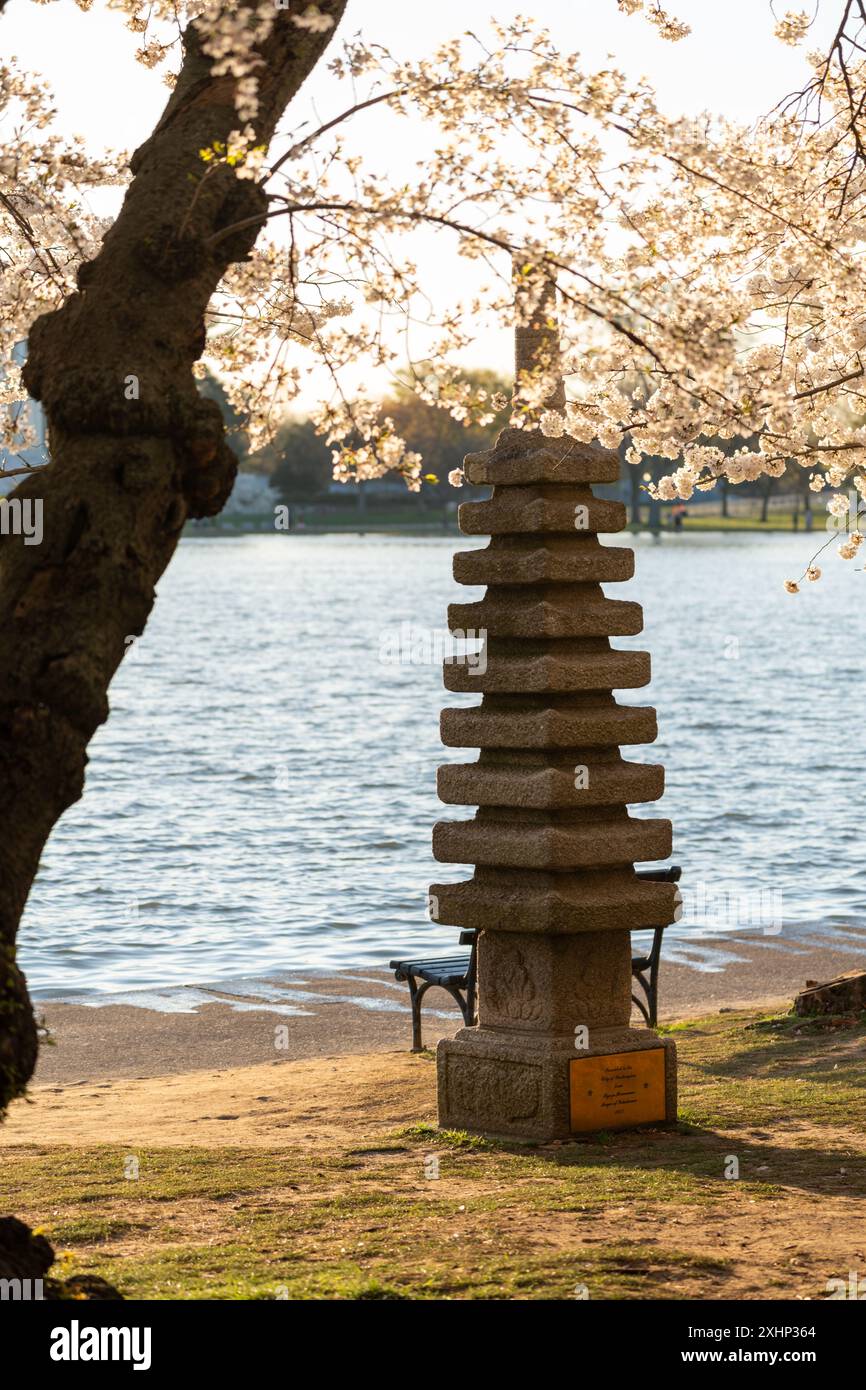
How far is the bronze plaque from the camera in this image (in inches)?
436

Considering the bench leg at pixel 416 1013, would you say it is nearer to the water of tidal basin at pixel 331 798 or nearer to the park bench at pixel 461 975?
the park bench at pixel 461 975

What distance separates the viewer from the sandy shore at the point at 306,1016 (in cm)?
1568

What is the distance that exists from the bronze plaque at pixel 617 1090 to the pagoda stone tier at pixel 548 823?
12 millimetres

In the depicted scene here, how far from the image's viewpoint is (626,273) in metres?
8.69

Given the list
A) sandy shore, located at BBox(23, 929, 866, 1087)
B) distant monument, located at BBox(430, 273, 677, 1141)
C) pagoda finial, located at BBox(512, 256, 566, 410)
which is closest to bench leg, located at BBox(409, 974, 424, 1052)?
sandy shore, located at BBox(23, 929, 866, 1087)

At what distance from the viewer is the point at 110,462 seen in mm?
6969

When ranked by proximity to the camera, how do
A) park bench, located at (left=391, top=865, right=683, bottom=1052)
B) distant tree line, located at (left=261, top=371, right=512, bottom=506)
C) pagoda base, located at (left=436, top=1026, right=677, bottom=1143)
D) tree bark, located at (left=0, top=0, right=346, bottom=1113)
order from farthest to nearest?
distant tree line, located at (left=261, top=371, right=512, bottom=506)
park bench, located at (left=391, top=865, right=683, bottom=1052)
pagoda base, located at (left=436, top=1026, right=677, bottom=1143)
tree bark, located at (left=0, top=0, right=346, bottom=1113)

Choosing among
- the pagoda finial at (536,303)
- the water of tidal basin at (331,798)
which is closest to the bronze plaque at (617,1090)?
the pagoda finial at (536,303)

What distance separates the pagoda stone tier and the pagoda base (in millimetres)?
12

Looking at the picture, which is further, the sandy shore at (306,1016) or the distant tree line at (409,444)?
the distant tree line at (409,444)

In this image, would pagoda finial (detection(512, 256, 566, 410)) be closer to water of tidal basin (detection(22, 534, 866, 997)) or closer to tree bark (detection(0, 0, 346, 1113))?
tree bark (detection(0, 0, 346, 1113))
